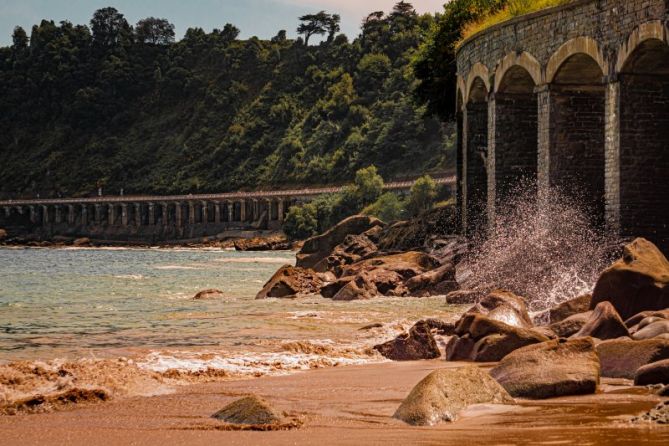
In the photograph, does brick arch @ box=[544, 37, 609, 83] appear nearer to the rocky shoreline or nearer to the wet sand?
the rocky shoreline

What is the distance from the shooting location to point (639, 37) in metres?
20.4

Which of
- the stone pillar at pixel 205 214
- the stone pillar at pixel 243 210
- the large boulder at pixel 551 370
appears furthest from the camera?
the stone pillar at pixel 205 214

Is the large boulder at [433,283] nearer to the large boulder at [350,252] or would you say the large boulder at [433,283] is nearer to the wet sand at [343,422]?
the large boulder at [350,252]

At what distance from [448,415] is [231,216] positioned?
420 ft

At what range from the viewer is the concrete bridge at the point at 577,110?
21.2 metres

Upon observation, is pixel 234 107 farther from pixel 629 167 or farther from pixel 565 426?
pixel 565 426

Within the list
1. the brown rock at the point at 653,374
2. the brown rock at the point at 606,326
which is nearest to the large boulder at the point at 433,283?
the brown rock at the point at 606,326

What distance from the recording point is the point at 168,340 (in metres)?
17.4

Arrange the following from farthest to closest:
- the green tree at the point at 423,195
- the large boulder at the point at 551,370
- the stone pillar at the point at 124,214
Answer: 1. the stone pillar at the point at 124,214
2. the green tree at the point at 423,195
3. the large boulder at the point at 551,370

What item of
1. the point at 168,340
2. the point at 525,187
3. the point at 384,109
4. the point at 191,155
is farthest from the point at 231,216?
the point at 168,340

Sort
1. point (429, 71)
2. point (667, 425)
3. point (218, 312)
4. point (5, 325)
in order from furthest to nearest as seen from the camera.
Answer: point (429, 71) → point (218, 312) → point (5, 325) → point (667, 425)

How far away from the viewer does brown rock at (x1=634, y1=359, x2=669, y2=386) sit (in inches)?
415

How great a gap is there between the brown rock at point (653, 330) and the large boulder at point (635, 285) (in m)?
3.05

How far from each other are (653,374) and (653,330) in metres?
2.27
